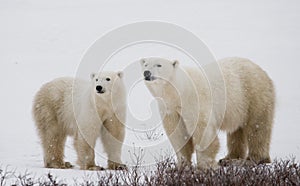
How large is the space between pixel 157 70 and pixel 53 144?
1952 millimetres

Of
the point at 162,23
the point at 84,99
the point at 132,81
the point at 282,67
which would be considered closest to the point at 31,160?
the point at 84,99

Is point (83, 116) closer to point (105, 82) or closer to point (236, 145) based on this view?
point (105, 82)

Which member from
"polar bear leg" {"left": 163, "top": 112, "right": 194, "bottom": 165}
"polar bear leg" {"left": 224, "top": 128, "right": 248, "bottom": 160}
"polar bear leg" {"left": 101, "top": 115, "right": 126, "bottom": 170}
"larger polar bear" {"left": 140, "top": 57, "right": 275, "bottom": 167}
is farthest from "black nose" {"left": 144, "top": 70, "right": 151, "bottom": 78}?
"polar bear leg" {"left": 224, "top": 128, "right": 248, "bottom": 160}

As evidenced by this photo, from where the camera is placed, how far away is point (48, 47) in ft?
54.2

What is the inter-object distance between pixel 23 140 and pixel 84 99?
2616mm

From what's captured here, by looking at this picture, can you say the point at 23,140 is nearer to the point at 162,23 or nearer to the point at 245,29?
the point at 162,23

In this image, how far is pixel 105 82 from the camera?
6426 mm

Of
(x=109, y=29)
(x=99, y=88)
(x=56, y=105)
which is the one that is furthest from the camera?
(x=109, y=29)

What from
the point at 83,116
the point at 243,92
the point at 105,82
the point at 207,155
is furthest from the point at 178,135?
the point at 83,116

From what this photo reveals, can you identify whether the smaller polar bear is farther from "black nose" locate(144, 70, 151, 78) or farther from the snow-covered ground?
"black nose" locate(144, 70, 151, 78)

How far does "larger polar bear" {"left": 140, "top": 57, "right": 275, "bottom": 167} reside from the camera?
5801mm

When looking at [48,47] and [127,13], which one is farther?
[127,13]

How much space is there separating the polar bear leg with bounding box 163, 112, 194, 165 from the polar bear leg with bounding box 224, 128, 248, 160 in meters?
0.93

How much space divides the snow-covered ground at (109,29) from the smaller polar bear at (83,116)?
0.49 metres
